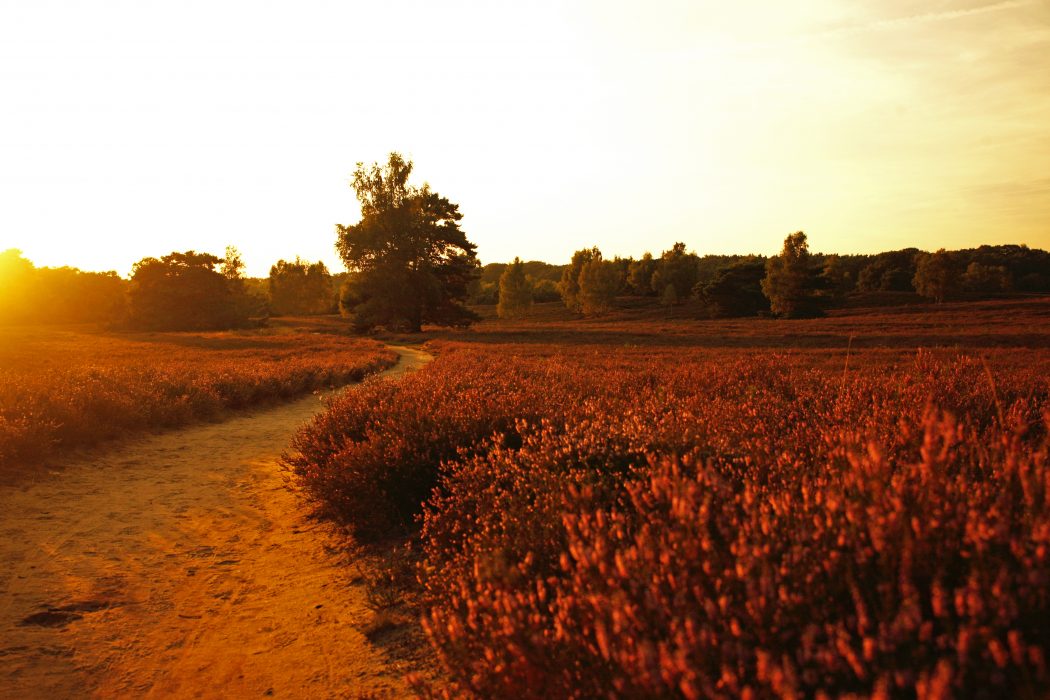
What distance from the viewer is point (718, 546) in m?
2.52

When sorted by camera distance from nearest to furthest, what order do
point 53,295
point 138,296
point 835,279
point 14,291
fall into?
point 138,296 < point 14,291 < point 53,295 < point 835,279

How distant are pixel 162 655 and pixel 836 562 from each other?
3.78 m

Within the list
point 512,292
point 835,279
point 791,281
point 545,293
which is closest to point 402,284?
point 512,292

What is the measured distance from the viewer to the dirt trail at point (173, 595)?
10.4 ft

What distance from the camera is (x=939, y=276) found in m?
65.1

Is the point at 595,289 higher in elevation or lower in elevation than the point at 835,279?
lower

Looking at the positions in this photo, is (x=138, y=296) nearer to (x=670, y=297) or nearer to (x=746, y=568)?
(x=746, y=568)

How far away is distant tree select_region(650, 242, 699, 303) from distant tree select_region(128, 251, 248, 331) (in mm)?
64930

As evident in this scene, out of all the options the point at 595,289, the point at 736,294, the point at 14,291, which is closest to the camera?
the point at 14,291

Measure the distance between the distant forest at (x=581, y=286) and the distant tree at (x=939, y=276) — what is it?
128mm

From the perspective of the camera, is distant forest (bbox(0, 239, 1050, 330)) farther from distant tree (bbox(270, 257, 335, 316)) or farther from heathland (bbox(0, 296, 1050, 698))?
heathland (bbox(0, 296, 1050, 698))

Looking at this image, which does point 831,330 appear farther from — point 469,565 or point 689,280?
point 689,280

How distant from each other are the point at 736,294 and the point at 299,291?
6767cm

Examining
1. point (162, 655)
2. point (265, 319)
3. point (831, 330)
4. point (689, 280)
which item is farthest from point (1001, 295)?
point (162, 655)
